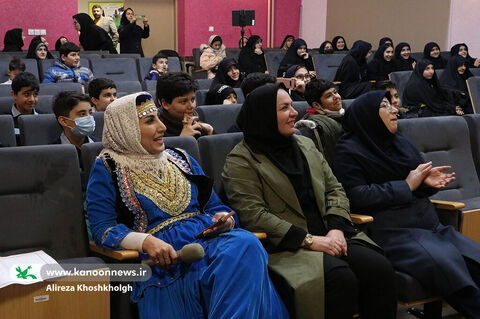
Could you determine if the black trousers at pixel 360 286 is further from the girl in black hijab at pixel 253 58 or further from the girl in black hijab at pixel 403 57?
the girl in black hijab at pixel 403 57

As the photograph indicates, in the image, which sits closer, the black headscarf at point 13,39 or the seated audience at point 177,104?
the seated audience at point 177,104

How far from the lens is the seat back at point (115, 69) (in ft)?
23.1

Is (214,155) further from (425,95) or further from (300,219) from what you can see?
(425,95)

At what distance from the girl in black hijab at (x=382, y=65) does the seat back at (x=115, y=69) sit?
3.26 m

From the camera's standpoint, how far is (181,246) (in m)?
2.10

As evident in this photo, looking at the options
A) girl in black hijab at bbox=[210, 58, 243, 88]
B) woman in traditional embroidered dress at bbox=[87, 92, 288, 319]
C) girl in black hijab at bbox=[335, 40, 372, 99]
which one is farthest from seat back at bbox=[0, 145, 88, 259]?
girl in black hijab at bbox=[335, 40, 372, 99]

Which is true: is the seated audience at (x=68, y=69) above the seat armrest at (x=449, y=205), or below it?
above

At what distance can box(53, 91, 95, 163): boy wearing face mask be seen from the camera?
3127 mm

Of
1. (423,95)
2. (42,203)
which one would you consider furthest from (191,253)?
(423,95)

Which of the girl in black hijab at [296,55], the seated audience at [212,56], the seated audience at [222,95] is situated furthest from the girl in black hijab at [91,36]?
the seated audience at [222,95]

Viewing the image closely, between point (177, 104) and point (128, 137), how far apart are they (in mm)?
993

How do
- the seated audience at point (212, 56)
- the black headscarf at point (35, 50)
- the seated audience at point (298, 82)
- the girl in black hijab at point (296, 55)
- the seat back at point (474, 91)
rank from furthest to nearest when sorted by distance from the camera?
the girl in black hijab at point (296, 55)
the seated audience at point (212, 56)
the black headscarf at point (35, 50)
the seat back at point (474, 91)
the seated audience at point (298, 82)

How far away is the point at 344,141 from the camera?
8.92ft

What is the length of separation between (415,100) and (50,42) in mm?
7621
